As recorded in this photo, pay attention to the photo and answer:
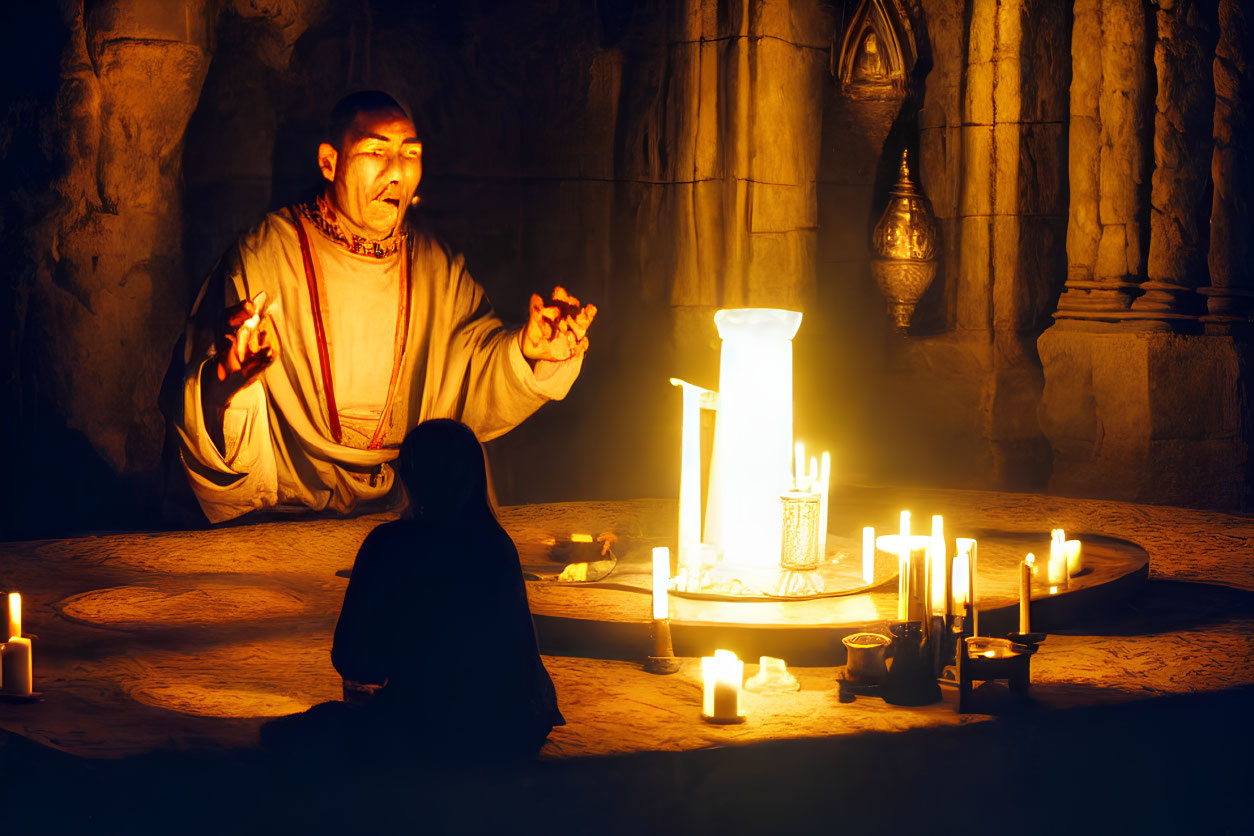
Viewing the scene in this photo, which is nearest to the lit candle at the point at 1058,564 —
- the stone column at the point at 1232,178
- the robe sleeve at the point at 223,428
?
the robe sleeve at the point at 223,428

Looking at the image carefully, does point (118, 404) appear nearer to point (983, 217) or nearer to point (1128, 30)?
point (983, 217)

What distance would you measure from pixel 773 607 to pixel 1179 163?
4.94 metres

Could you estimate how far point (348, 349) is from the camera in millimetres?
7633

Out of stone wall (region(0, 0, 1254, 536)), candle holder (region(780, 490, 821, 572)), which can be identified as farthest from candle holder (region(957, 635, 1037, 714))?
stone wall (region(0, 0, 1254, 536))

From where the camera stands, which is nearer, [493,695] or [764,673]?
[493,695]

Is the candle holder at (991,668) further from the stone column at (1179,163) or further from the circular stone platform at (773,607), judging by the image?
the stone column at (1179,163)

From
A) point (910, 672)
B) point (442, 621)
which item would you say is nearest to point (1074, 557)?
point (910, 672)

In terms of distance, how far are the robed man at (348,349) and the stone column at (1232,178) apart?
163 inches

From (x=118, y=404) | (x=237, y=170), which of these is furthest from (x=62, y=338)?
(x=237, y=170)

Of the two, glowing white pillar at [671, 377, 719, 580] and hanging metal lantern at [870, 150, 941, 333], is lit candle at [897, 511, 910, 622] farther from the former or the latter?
hanging metal lantern at [870, 150, 941, 333]

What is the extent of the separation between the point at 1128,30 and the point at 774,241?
2451 mm

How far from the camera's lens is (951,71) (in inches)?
390

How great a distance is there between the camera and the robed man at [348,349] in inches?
278

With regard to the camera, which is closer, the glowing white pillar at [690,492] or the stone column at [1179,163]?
the glowing white pillar at [690,492]
